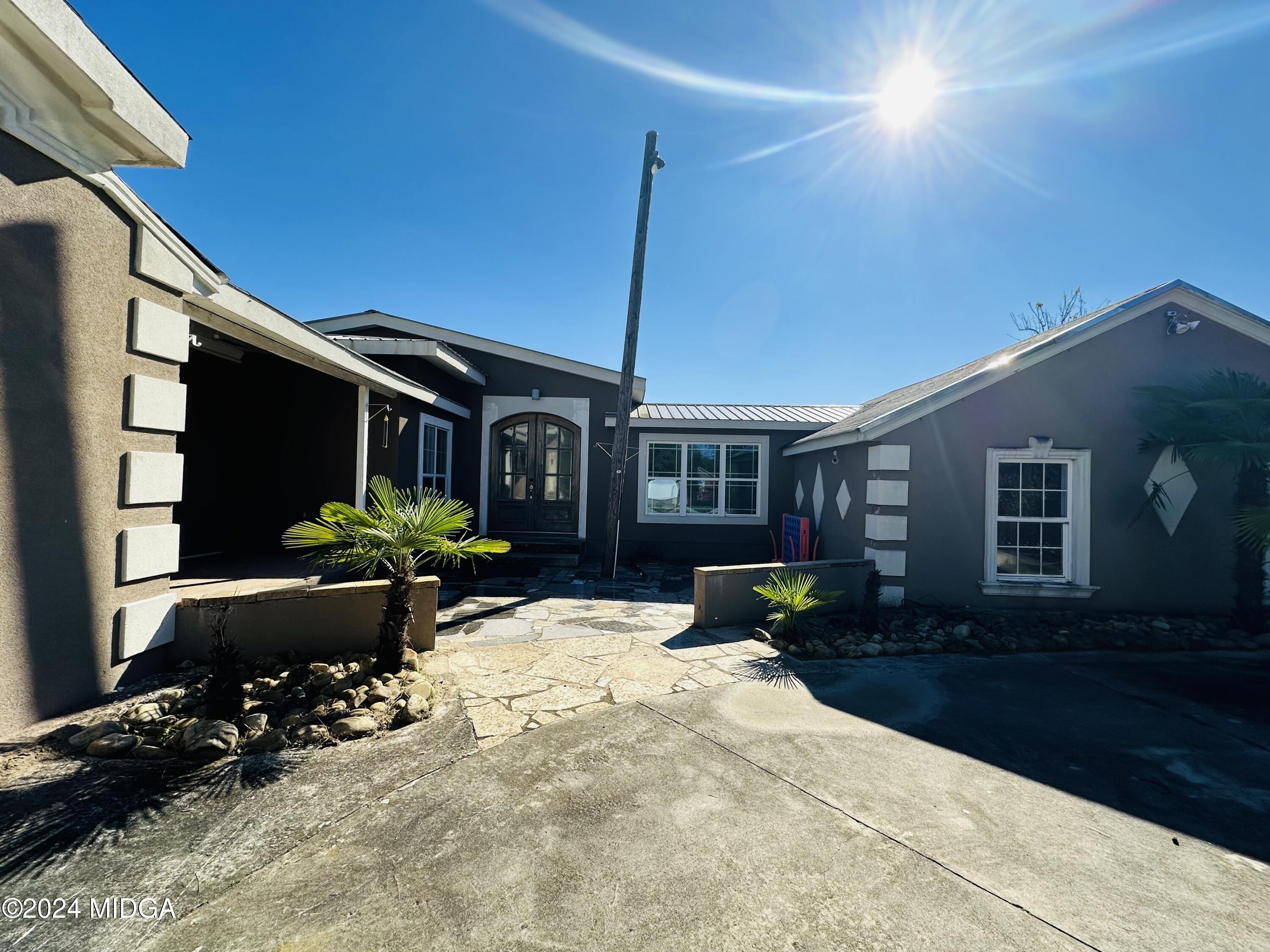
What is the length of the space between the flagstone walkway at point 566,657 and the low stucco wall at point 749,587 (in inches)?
7.8

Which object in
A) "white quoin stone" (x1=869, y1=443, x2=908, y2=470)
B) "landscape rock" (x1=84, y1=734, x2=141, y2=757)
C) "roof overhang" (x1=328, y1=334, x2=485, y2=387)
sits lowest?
"landscape rock" (x1=84, y1=734, x2=141, y2=757)

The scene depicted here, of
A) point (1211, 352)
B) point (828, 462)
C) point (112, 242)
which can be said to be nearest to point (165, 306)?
point (112, 242)

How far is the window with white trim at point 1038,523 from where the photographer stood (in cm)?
709

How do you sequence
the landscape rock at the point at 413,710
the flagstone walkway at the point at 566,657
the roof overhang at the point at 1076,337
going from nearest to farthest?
1. the landscape rock at the point at 413,710
2. the flagstone walkway at the point at 566,657
3. the roof overhang at the point at 1076,337

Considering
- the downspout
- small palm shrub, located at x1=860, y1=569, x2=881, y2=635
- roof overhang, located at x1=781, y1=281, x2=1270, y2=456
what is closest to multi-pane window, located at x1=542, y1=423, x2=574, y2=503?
the downspout

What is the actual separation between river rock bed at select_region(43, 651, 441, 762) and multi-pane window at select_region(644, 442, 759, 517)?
7.24 metres

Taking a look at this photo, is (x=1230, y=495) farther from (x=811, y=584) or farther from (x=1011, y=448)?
(x=811, y=584)

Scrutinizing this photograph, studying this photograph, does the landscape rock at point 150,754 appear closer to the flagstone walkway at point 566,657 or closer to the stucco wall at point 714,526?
the flagstone walkway at point 566,657

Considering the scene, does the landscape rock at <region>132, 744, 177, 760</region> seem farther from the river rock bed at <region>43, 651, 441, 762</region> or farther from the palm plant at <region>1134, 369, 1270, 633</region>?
the palm plant at <region>1134, 369, 1270, 633</region>

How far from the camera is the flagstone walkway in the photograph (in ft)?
13.2

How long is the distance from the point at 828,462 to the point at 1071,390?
3.35 metres

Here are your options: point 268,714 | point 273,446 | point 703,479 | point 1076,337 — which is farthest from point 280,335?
point 1076,337

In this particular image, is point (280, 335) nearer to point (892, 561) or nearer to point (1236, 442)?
point (892, 561)

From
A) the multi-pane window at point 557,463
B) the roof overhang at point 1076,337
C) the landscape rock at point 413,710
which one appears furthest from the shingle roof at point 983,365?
the landscape rock at point 413,710
